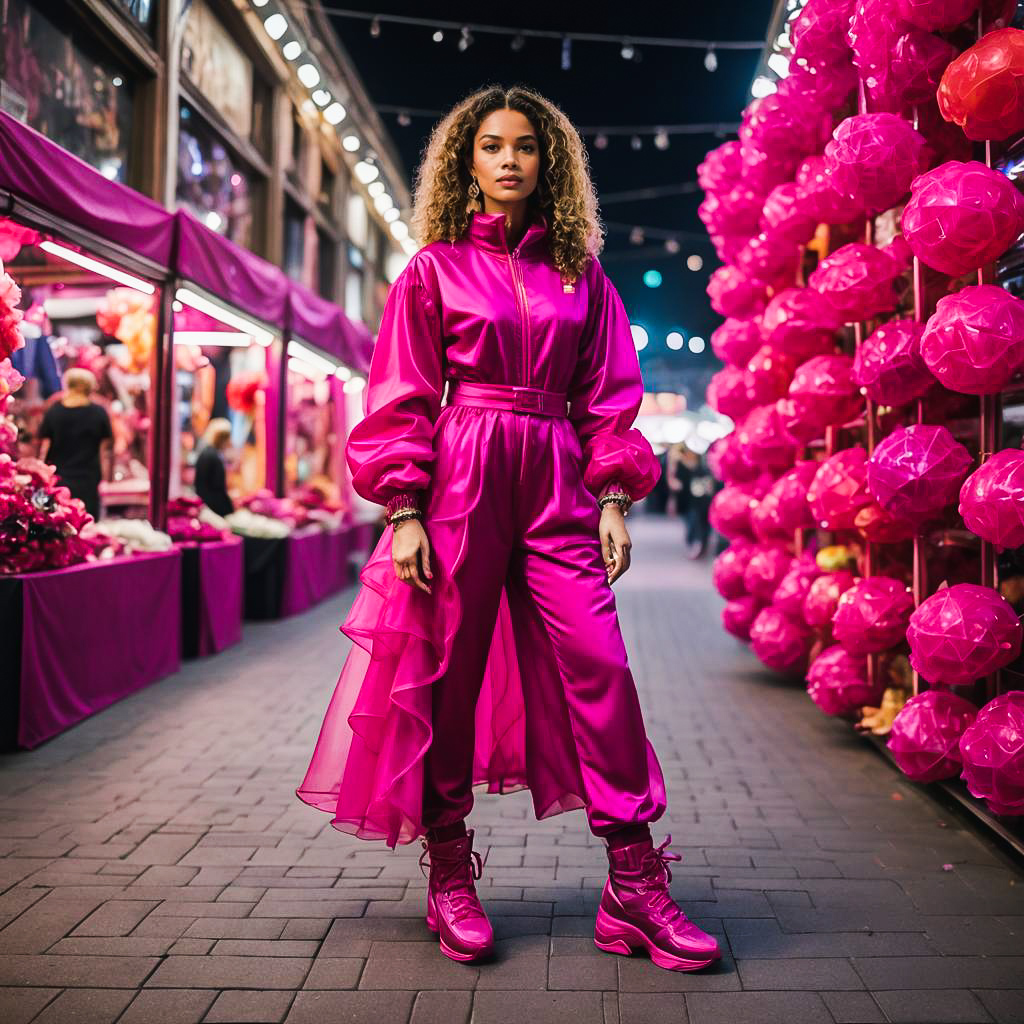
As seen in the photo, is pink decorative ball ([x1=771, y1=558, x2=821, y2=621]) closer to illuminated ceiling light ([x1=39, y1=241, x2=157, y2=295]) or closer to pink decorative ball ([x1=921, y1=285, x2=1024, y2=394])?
pink decorative ball ([x1=921, y1=285, x2=1024, y2=394])

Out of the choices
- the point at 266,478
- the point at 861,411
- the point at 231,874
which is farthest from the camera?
the point at 266,478

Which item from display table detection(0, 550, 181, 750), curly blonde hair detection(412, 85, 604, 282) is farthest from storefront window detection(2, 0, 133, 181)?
curly blonde hair detection(412, 85, 604, 282)

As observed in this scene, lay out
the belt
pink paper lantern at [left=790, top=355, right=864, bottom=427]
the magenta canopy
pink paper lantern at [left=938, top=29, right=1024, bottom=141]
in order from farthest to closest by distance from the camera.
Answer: pink paper lantern at [left=790, top=355, right=864, bottom=427]
the magenta canopy
pink paper lantern at [left=938, top=29, right=1024, bottom=141]
the belt

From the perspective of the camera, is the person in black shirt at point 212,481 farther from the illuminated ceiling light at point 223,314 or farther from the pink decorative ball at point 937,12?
the pink decorative ball at point 937,12

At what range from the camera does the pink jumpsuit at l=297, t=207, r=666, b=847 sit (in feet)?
8.27

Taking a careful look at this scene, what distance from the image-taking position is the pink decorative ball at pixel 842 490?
4312mm

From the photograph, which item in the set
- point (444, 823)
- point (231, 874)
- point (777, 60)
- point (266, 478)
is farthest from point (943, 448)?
point (266, 478)

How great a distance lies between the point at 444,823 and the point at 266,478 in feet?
28.8

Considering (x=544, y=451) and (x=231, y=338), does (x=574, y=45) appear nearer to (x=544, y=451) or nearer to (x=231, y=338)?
(x=231, y=338)

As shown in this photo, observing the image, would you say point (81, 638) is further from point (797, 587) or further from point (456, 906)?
point (797, 587)

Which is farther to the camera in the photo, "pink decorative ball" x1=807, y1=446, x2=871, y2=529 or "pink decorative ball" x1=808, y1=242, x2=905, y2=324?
"pink decorative ball" x1=807, y1=446, x2=871, y2=529

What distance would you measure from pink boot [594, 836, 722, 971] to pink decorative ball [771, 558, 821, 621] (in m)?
3.07

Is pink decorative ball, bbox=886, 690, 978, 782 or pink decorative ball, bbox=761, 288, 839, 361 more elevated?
pink decorative ball, bbox=761, 288, 839, 361

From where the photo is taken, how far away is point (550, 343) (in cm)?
258
